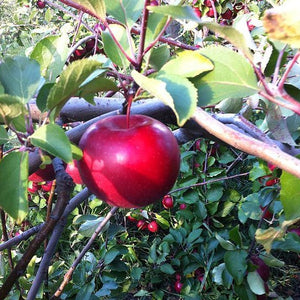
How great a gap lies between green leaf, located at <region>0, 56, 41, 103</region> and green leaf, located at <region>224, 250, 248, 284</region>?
776mm

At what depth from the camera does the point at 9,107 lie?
39cm

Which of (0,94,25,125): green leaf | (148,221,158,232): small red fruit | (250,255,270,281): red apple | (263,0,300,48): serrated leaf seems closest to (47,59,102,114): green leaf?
(0,94,25,125): green leaf

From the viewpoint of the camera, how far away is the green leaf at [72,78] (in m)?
0.37

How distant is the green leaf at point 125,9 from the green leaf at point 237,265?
755mm

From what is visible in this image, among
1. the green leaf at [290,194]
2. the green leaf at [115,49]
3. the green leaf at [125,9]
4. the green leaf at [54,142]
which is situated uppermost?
the green leaf at [125,9]

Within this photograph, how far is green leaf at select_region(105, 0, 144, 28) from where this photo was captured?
0.47 metres

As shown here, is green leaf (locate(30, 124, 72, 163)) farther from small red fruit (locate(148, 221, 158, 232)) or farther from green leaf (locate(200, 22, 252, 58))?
small red fruit (locate(148, 221, 158, 232))

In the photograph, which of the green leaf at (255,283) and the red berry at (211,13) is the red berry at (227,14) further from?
the green leaf at (255,283)

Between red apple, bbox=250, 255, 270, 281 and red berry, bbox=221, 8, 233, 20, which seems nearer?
red apple, bbox=250, 255, 270, 281

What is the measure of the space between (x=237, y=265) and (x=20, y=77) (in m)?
0.80

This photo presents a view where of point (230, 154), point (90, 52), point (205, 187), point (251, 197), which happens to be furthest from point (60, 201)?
point (230, 154)

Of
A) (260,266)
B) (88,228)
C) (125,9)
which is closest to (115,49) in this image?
(125,9)

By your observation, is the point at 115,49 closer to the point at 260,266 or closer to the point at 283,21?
the point at 283,21

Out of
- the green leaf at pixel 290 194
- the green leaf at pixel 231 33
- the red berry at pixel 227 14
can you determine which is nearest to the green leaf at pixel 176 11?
the green leaf at pixel 231 33
